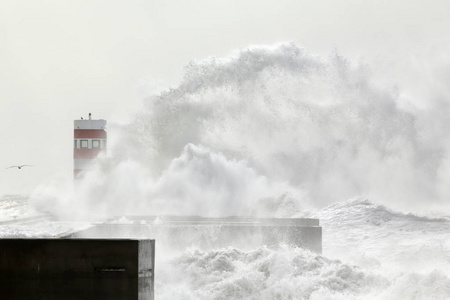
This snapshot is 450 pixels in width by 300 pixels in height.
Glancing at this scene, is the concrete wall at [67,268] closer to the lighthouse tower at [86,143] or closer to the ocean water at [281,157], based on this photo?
the ocean water at [281,157]

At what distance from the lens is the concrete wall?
22.9 ft

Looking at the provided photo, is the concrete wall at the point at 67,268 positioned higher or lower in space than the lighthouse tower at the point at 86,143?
lower

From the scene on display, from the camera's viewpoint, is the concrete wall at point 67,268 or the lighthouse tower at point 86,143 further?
the lighthouse tower at point 86,143

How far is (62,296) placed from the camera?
7.00 metres

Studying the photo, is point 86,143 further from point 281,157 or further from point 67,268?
point 67,268

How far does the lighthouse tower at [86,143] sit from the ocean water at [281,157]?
0.43 metres

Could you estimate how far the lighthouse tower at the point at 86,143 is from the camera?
2131cm

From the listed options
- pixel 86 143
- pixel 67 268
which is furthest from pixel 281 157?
pixel 67 268

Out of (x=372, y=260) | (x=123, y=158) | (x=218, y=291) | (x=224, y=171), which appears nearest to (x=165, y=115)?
(x=123, y=158)

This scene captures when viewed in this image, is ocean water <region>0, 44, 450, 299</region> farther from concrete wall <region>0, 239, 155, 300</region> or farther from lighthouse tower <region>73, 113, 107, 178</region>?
concrete wall <region>0, 239, 155, 300</region>

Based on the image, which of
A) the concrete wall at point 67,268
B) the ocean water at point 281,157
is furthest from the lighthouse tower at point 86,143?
the concrete wall at point 67,268

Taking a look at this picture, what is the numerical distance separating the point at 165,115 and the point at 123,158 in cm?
147

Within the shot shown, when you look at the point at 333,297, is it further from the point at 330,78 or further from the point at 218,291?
the point at 330,78

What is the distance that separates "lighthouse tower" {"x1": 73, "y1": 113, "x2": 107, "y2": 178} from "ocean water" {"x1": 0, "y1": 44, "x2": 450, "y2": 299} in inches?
16.9
